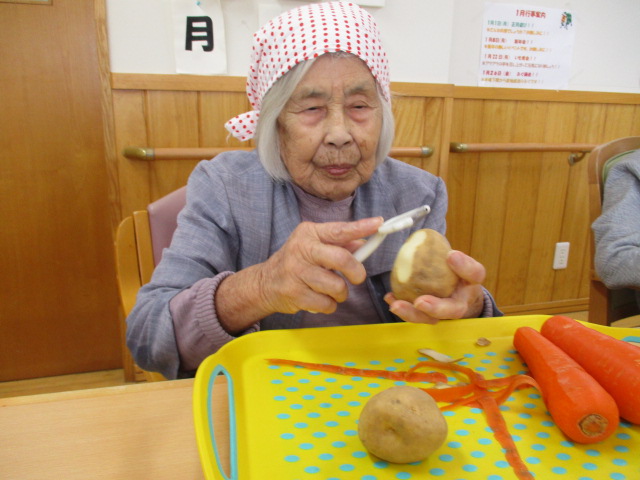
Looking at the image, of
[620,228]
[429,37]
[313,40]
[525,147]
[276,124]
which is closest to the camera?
[313,40]

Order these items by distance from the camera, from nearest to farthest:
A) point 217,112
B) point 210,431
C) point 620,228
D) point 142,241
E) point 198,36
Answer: point 210,431, point 142,241, point 620,228, point 198,36, point 217,112

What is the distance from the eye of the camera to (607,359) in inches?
Answer: 25.6

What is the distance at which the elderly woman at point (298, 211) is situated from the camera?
710 mm

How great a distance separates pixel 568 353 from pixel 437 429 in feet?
1.09

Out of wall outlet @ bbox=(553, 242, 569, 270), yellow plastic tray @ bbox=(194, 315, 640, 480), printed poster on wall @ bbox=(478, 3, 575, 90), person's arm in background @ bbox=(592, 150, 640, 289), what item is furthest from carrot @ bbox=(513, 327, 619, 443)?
wall outlet @ bbox=(553, 242, 569, 270)

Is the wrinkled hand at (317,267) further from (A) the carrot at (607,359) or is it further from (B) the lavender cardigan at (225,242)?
(A) the carrot at (607,359)

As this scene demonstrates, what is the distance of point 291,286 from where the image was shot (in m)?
0.71

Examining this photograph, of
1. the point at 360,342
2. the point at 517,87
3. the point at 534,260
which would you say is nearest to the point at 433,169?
the point at 517,87

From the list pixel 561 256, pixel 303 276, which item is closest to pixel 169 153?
pixel 303 276

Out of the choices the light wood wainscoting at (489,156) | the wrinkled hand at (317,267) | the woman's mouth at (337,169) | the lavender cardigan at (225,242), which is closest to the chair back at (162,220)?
the lavender cardigan at (225,242)

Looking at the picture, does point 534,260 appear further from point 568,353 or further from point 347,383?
point 347,383

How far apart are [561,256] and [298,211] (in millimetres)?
2155

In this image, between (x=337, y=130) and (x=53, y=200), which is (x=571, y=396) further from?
(x=53, y=200)

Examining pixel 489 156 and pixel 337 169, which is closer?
pixel 337 169
